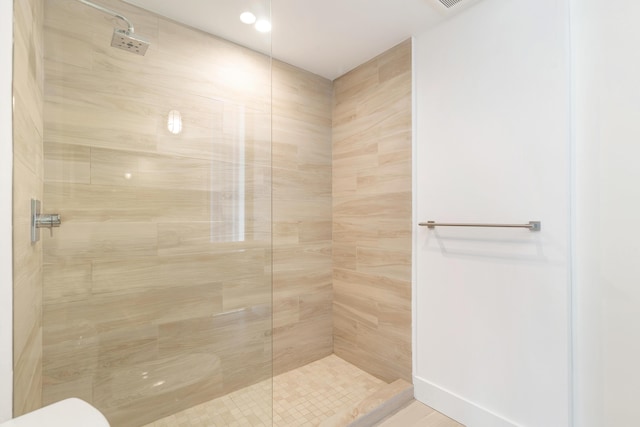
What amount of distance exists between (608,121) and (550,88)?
0.25 meters

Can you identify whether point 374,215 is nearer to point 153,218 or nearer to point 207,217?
point 207,217

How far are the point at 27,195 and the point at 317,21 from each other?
5.05ft

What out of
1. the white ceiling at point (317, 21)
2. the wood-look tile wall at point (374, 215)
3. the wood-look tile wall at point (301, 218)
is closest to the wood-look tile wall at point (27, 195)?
the white ceiling at point (317, 21)

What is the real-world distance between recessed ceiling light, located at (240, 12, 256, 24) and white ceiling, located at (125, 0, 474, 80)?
0.03 meters

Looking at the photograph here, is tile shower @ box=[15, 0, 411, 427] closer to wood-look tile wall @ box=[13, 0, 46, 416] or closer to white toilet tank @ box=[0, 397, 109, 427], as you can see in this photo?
wood-look tile wall @ box=[13, 0, 46, 416]

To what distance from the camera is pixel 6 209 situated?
0.76 meters

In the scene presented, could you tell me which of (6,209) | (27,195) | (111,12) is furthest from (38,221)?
(111,12)

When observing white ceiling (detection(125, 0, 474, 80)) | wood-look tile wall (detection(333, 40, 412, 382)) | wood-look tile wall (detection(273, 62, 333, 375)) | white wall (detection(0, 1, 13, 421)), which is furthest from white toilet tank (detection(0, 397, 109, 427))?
white ceiling (detection(125, 0, 474, 80))

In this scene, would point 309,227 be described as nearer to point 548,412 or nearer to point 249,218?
point 249,218

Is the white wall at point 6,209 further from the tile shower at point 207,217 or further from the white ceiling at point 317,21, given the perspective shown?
the white ceiling at point 317,21

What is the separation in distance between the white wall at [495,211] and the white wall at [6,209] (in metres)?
1.70

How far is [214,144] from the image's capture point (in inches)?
63.2

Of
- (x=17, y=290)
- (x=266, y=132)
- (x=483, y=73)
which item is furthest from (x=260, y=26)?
(x=17, y=290)

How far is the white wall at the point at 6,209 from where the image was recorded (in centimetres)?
74
